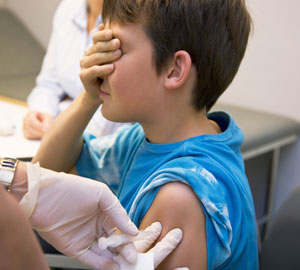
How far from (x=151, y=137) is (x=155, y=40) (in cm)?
25

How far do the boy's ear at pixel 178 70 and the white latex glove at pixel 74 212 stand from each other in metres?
0.31

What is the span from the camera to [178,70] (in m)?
1.03

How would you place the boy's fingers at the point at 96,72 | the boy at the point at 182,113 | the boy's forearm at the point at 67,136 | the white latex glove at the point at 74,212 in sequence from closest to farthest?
the white latex glove at the point at 74,212 → the boy at the point at 182,113 → the boy's fingers at the point at 96,72 → the boy's forearm at the point at 67,136

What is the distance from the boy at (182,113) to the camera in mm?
935

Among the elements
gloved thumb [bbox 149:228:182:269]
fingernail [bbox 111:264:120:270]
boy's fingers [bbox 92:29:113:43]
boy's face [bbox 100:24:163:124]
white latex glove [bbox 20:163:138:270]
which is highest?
boy's fingers [bbox 92:29:113:43]

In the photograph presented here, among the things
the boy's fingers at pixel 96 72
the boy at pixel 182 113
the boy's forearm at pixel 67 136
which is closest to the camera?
the boy at pixel 182 113

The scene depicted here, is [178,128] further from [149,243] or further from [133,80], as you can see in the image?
[149,243]

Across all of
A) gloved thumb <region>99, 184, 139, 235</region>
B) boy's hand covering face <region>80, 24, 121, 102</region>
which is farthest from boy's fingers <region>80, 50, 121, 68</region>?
gloved thumb <region>99, 184, 139, 235</region>

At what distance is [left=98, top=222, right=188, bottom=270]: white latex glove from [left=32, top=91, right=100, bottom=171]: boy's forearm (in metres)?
0.42

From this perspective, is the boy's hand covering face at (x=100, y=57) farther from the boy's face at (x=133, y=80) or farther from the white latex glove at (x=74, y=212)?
the white latex glove at (x=74, y=212)

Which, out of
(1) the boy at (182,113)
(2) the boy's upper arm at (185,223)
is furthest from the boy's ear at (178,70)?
(2) the boy's upper arm at (185,223)

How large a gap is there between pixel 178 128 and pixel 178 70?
0.48 feet

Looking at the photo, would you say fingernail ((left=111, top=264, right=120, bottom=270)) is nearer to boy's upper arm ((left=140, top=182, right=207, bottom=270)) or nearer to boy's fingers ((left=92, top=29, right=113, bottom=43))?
boy's upper arm ((left=140, top=182, right=207, bottom=270))

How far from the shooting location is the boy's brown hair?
990mm
